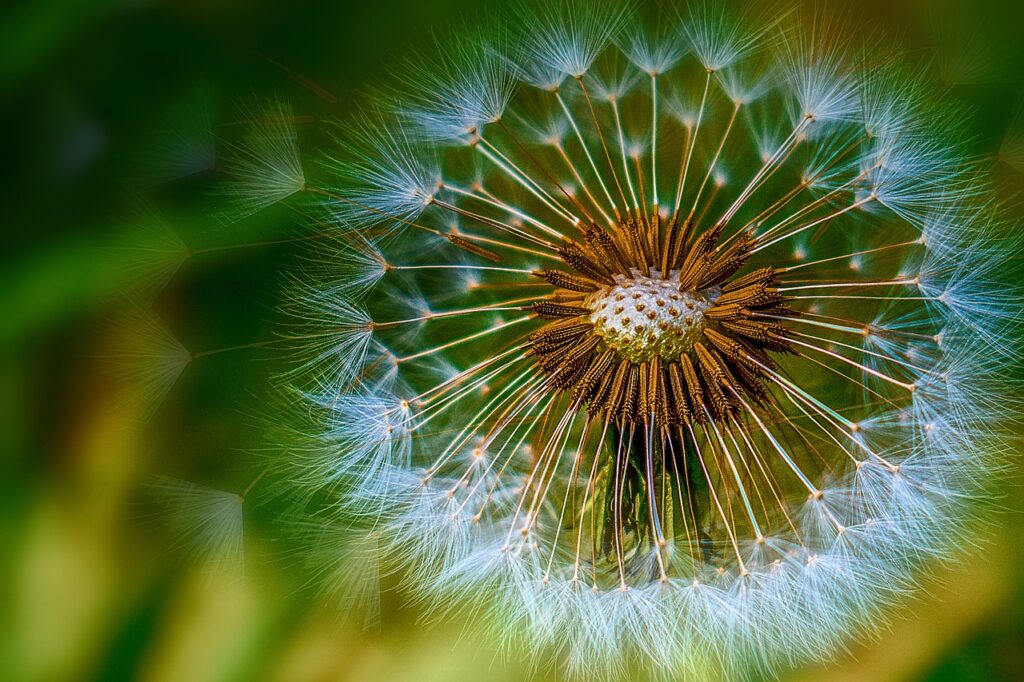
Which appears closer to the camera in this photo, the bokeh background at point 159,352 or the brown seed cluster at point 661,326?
the brown seed cluster at point 661,326

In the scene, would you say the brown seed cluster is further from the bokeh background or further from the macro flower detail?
the bokeh background

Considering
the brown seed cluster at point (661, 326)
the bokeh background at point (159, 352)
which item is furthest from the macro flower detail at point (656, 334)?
the bokeh background at point (159, 352)

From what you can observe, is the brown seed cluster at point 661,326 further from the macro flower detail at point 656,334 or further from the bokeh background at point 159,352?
the bokeh background at point 159,352

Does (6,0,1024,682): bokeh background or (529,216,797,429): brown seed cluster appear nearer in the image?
(529,216,797,429): brown seed cluster

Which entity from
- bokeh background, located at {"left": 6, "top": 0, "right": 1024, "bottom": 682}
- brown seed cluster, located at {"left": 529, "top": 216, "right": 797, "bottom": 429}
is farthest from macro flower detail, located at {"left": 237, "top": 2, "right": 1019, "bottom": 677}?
bokeh background, located at {"left": 6, "top": 0, "right": 1024, "bottom": 682}

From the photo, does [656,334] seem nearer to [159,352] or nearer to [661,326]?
[661,326]

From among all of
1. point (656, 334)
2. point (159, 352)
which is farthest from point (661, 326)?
point (159, 352)

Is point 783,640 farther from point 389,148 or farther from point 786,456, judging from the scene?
point 389,148
